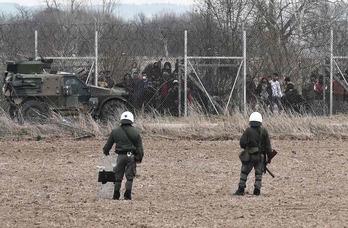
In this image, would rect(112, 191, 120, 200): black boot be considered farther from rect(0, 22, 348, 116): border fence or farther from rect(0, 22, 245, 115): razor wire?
rect(0, 22, 245, 115): razor wire

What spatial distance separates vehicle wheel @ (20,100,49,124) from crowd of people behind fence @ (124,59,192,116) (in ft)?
8.75

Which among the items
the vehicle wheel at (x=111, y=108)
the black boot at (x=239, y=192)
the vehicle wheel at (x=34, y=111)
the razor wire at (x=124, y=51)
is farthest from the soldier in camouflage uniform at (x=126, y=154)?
the razor wire at (x=124, y=51)

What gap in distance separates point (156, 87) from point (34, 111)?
12.5ft

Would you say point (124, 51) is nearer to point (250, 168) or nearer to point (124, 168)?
point (250, 168)

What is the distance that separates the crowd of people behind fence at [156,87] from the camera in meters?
27.8

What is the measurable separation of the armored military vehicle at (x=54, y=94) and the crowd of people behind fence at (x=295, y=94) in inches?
152

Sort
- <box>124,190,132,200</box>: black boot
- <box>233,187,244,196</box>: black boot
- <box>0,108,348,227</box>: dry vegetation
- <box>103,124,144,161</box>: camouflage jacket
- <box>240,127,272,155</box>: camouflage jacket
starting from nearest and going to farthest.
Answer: <box>0,108,348,227</box>: dry vegetation, <box>124,190,132,200</box>: black boot, <box>103,124,144,161</box>: camouflage jacket, <box>233,187,244,196</box>: black boot, <box>240,127,272,155</box>: camouflage jacket

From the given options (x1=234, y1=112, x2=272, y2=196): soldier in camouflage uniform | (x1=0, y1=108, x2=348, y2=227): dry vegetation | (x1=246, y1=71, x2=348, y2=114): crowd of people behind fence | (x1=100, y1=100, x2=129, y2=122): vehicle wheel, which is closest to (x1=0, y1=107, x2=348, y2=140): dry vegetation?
(x1=0, y1=108, x2=348, y2=227): dry vegetation

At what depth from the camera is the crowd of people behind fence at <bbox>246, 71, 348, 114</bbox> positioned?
28.2 metres

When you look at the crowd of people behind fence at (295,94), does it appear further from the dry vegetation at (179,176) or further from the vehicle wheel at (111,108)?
the vehicle wheel at (111,108)

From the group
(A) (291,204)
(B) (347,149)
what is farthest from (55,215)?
(B) (347,149)

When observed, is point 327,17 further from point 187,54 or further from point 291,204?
point 291,204

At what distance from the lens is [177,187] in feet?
53.2

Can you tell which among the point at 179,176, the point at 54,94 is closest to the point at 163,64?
the point at 54,94
